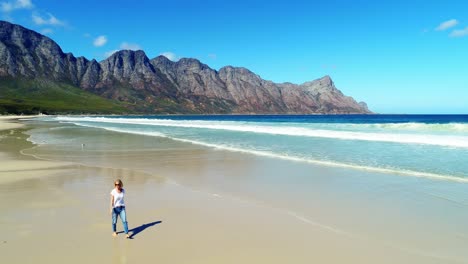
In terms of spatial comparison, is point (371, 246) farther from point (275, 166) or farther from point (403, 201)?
point (275, 166)

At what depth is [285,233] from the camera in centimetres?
727

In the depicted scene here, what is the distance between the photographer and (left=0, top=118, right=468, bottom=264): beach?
20.5 feet

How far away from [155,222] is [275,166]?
9.22 metres

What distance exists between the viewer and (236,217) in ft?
27.6

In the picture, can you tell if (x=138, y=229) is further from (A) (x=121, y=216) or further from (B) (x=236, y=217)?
(B) (x=236, y=217)

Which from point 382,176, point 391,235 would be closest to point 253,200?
point 391,235

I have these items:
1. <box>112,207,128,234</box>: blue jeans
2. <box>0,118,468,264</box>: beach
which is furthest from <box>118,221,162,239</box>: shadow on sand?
<box>112,207,128,234</box>: blue jeans

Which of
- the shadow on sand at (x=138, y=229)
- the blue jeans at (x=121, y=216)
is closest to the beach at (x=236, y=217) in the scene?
the shadow on sand at (x=138, y=229)

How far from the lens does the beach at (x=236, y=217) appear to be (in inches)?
246

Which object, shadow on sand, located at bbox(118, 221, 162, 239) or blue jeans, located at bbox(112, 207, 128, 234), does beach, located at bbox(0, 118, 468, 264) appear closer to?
shadow on sand, located at bbox(118, 221, 162, 239)

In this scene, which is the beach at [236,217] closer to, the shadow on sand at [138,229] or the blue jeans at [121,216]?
the shadow on sand at [138,229]

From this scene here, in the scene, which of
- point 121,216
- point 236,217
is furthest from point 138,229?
point 236,217

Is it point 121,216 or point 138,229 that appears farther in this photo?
point 138,229

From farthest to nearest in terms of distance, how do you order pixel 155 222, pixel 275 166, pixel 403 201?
pixel 275 166 → pixel 403 201 → pixel 155 222
